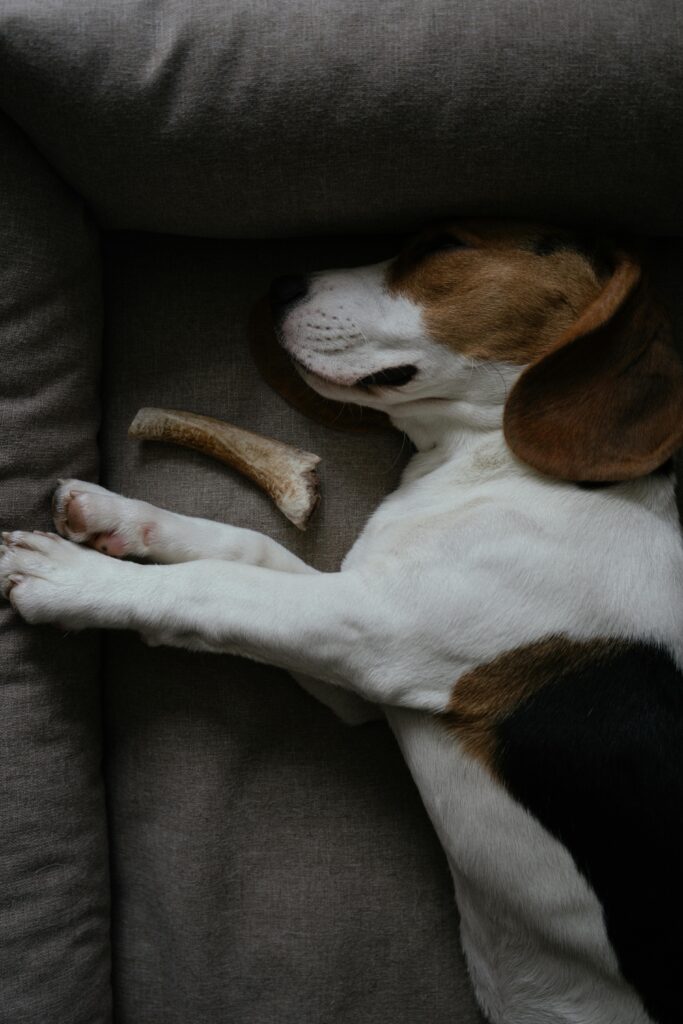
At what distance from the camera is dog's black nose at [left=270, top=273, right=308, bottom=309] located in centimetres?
190

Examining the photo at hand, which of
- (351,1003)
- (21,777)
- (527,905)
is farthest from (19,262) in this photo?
(351,1003)

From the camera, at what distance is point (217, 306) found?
6.98 ft

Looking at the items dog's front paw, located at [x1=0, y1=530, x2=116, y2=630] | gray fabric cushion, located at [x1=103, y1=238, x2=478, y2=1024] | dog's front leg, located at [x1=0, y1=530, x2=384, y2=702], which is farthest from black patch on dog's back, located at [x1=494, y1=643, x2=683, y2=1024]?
dog's front paw, located at [x1=0, y1=530, x2=116, y2=630]

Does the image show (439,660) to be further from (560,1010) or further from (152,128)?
(152,128)

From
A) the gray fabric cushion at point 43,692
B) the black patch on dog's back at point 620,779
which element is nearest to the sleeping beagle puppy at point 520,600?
the black patch on dog's back at point 620,779

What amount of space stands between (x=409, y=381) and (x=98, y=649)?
988mm

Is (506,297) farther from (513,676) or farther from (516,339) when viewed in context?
(513,676)

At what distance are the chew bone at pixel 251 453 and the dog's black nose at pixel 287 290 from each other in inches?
12.9

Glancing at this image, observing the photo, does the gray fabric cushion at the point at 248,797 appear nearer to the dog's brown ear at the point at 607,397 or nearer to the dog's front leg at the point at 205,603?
the dog's front leg at the point at 205,603

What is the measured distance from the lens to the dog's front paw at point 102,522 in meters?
1.86

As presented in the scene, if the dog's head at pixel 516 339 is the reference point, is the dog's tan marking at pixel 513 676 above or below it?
below

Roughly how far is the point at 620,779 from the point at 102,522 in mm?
1203

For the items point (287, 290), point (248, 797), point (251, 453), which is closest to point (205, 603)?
point (251, 453)

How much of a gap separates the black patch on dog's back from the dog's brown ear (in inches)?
15.1
